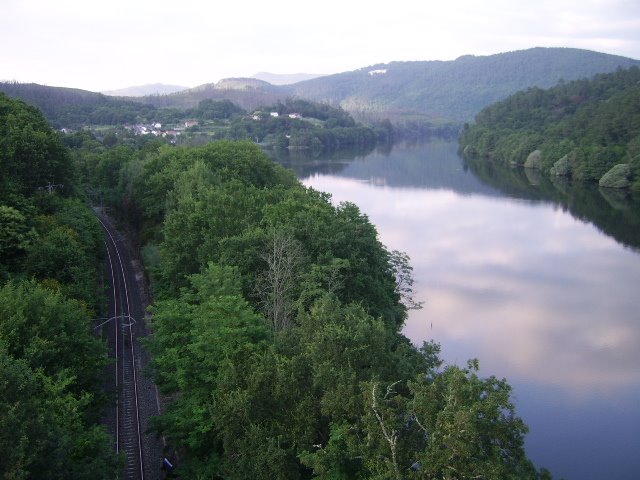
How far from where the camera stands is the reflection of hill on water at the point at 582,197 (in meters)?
45.2

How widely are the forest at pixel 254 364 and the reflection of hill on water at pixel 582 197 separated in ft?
96.2

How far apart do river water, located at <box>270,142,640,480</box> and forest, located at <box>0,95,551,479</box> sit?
204 inches

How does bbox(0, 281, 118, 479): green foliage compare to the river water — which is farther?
the river water

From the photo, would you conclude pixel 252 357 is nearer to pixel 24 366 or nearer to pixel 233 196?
pixel 24 366

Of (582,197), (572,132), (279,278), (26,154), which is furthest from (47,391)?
(572,132)

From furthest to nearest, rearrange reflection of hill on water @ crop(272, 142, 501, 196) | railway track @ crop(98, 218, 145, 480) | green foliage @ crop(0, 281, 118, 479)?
reflection of hill on water @ crop(272, 142, 501, 196)
railway track @ crop(98, 218, 145, 480)
green foliage @ crop(0, 281, 118, 479)

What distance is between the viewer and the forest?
8641 mm

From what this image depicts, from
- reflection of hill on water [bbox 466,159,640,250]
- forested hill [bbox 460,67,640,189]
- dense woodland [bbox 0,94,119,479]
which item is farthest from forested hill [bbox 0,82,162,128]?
dense woodland [bbox 0,94,119,479]

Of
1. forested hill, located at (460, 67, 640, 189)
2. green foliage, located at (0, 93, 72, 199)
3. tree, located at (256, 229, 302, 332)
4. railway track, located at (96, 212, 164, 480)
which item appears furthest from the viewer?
forested hill, located at (460, 67, 640, 189)

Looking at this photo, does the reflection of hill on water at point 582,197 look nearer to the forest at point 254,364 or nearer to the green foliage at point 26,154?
the forest at point 254,364

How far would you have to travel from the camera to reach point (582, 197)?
58.5m

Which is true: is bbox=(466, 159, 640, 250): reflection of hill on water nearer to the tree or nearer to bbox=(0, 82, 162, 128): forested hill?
the tree

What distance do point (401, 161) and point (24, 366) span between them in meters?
87.7

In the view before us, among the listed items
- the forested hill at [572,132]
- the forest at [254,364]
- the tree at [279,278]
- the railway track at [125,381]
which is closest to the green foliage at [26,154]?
the forest at [254,364]
